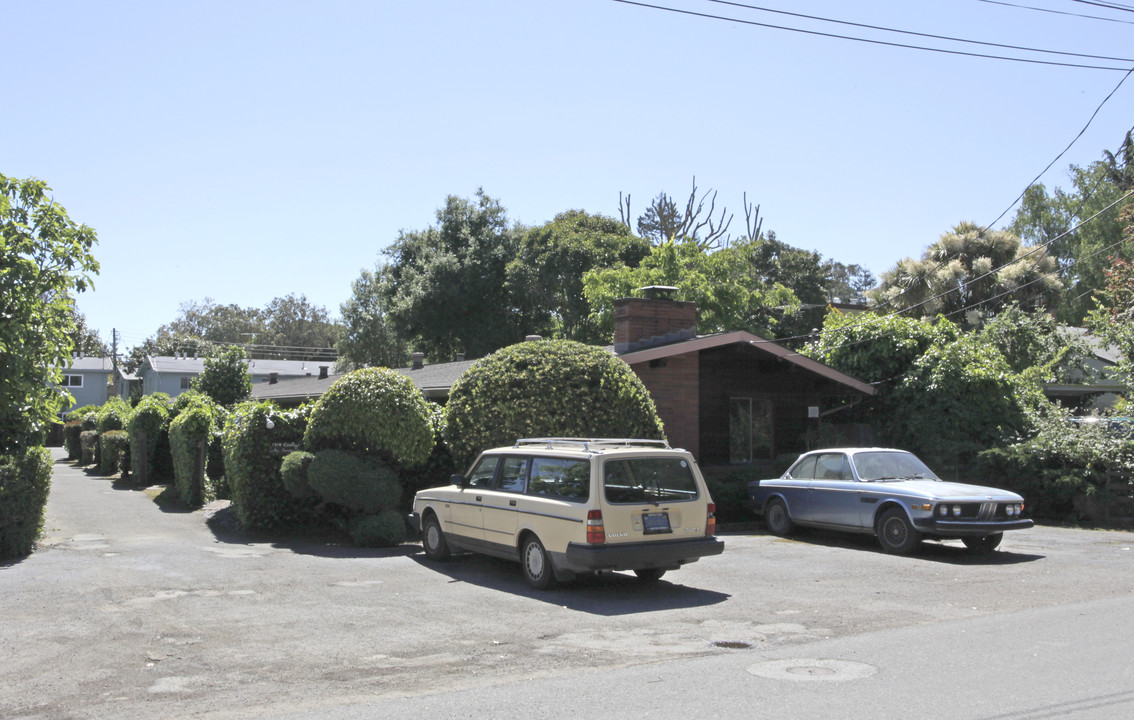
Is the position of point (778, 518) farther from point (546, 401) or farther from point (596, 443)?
point (596, 443)

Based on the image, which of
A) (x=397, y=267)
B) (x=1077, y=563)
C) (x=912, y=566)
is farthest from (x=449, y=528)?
(x=397, y=267)

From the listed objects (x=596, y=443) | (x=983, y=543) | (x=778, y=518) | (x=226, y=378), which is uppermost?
(x=226, y=378)

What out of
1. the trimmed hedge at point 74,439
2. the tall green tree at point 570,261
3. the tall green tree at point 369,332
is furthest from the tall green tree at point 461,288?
the trimmed hedge at point 74,439

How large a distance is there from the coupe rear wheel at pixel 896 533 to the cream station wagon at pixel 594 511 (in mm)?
3881

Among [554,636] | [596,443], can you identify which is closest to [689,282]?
[596,443]

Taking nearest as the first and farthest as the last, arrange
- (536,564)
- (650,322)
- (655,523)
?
(655,523) → (536,564) → (650,322)

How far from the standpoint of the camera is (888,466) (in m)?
14.4

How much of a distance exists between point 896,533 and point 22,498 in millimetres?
12129

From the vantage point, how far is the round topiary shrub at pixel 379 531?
1457 cm

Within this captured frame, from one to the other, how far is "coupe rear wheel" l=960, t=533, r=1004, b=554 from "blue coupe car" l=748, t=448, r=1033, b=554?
0.5 inches

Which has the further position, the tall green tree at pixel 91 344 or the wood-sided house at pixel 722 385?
the tall green tree at pixel 91 344

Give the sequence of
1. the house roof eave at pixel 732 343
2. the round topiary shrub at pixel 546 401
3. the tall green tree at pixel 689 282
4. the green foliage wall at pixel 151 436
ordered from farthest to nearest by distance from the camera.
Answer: the tall green tree at pixel 689 282, the green foliage wall at pixel 151 436, the house roof eave at pixel 732 343, the round topiary shrub at pixel 546 401

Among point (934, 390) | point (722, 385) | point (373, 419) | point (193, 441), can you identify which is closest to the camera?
point (373, 419)

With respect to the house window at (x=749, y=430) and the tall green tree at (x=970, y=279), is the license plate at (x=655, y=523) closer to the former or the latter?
the house window at (x=749, y=430)
